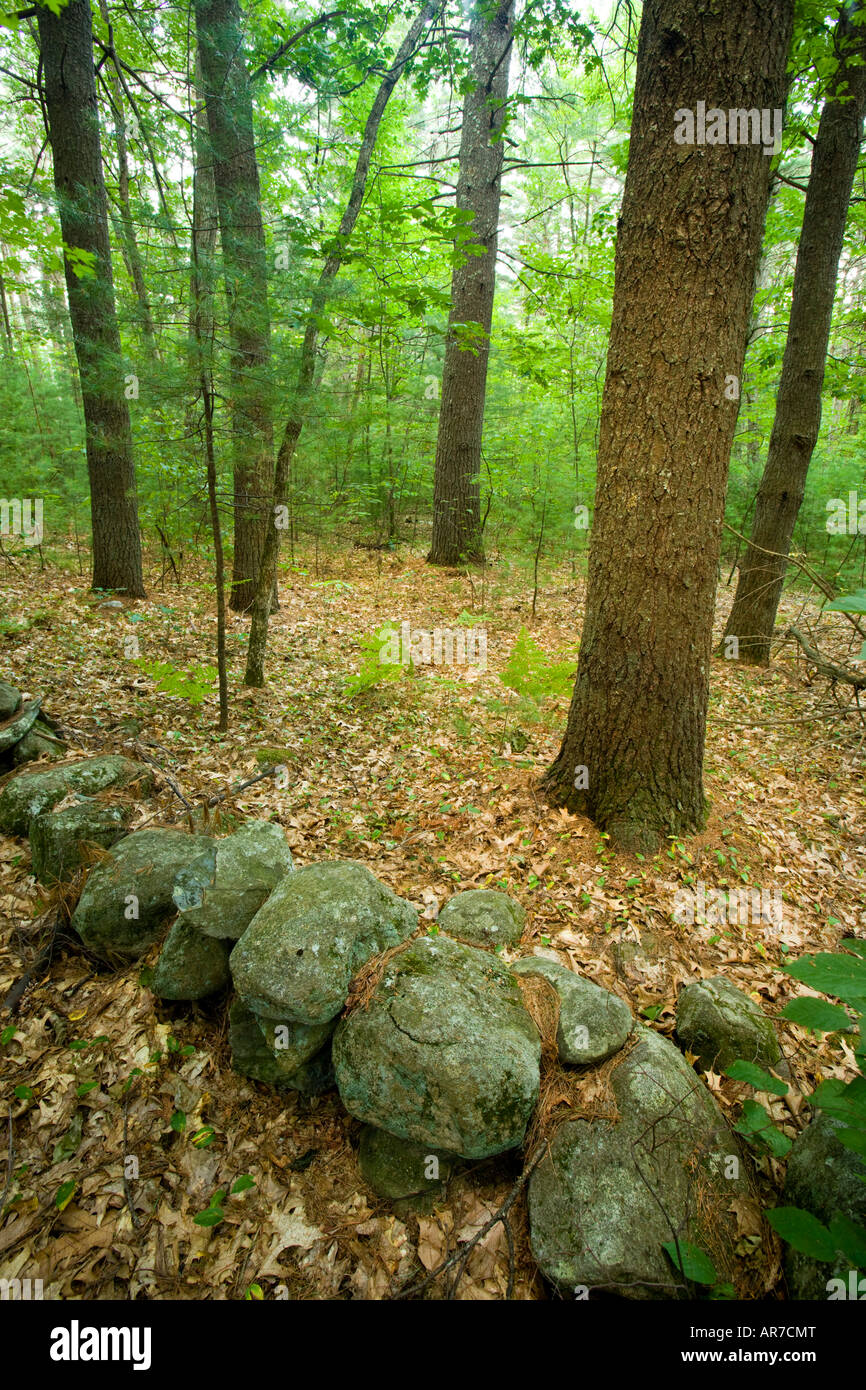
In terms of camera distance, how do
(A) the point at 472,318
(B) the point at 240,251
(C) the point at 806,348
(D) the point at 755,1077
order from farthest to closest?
(A) the point at 472,318 → (C) the point at 806,348 → (B) the point at 240,251 → (D) the point at 755,1077

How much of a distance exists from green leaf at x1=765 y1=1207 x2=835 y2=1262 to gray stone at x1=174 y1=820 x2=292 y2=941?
7.64 feet

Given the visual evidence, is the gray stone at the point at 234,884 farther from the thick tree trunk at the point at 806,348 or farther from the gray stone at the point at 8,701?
the thick tree trunk at the point at 806,348

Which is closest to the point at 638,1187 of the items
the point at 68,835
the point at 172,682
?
the point at 68,835

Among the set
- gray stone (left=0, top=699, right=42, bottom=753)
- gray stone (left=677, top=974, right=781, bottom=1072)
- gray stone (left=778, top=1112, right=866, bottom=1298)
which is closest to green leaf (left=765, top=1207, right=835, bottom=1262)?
gray stone (left=778, top=1112, right=866, bottom=1298)

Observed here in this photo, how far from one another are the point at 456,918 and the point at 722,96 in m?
4.41

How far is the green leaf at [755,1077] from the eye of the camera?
6.36 ft

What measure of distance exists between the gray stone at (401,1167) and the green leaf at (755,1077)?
1.17 meters

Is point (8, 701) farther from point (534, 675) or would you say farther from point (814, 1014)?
point (814, 1014)

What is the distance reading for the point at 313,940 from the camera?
2.54 m

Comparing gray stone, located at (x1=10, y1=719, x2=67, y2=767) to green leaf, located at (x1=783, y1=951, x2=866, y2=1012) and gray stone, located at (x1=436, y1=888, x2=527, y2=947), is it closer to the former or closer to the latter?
gray stone, located at (x1=436, y1=888, x2=527, y2=947)

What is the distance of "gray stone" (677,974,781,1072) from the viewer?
2.39 meters

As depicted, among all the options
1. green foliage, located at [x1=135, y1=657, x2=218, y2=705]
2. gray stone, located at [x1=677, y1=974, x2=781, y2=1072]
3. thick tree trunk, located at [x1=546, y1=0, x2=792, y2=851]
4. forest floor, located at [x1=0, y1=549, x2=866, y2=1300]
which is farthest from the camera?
green foliage, located at [x1=135, y1=657, x2=218, y2=705]

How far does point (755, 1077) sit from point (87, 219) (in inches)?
367

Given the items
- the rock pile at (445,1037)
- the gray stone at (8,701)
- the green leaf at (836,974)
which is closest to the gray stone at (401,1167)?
A: the rock pile at (445,1037)
